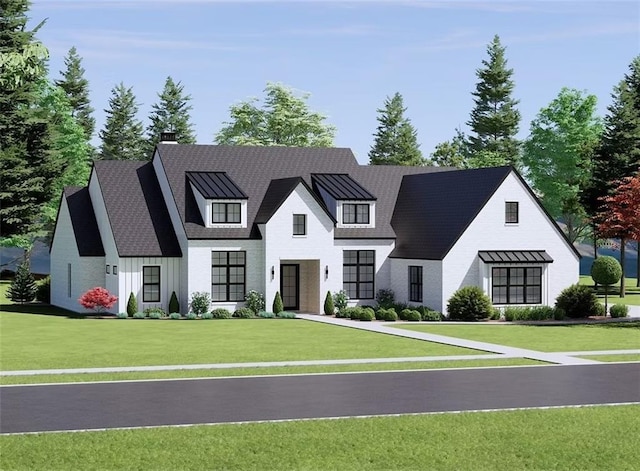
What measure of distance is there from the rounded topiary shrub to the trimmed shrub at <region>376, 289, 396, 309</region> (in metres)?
4.70

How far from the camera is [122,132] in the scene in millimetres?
108750

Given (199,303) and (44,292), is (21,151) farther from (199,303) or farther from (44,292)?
(199,303)

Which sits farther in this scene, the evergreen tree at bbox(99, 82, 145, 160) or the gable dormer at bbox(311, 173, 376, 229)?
the evergreen tree at bbox(99, 82, 145, 160)

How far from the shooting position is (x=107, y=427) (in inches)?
691

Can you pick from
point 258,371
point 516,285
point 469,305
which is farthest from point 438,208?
point 258,371

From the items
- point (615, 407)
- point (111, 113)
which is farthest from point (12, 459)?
point (111, 113)

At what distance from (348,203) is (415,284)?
5.31m

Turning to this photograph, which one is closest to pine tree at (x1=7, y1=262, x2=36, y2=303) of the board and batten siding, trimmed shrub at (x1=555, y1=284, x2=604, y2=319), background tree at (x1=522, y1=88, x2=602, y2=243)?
the board and batten siding

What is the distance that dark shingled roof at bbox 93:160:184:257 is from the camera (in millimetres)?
47781

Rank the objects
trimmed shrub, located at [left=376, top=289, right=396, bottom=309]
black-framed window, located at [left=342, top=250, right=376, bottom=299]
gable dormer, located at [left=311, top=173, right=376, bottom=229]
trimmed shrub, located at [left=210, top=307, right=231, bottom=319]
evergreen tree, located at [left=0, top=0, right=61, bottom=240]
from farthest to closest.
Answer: evergreen tree, located at [left=0, top=0, right=61, bottom=240], gable dormer, located at [left=311, top=173, right=376, bottom=229], black-framed window, located at [left=342, top=250, right=376, bottom=299], trimmed shrub, located at [left=376, top=289, right=396, bottom=309], trimmed shrub, located at [left=210, top=307, right=231, bottom=319]

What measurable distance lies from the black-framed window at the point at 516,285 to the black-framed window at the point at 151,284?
15.3 metres

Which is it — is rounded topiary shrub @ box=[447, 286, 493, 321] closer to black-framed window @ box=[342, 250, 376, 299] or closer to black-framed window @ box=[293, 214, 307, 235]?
black-framed window @ box=[342, 250, 376, 299]

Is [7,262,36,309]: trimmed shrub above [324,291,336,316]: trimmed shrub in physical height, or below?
above

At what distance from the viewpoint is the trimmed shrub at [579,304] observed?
47.1 meters
